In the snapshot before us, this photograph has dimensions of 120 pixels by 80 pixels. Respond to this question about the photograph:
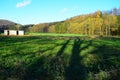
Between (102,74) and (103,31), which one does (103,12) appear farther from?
(102,74)

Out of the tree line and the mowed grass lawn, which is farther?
the tree line

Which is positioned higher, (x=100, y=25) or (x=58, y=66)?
(x=100, y=25)

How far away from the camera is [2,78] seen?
8.17 m

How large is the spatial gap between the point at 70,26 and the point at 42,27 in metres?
64.2

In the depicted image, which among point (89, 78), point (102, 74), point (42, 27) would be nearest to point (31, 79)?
point (89, 78)

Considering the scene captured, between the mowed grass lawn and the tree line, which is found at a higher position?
the tree line

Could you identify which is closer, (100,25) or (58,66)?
(58,66)

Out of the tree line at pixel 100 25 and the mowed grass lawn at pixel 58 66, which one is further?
the tree line at pixel 100 25

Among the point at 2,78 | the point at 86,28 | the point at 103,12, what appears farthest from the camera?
the point at 86,28

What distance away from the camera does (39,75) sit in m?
9.52

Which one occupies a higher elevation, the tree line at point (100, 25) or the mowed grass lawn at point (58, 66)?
the tree line at point (100, 25)

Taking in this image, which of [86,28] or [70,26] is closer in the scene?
[86,28]

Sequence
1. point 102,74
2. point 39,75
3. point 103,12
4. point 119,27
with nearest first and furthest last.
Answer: point 102,74 < point 39,75 < point 119,27 < point 103,12

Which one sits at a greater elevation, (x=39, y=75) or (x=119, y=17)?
(x=119, y=17)
